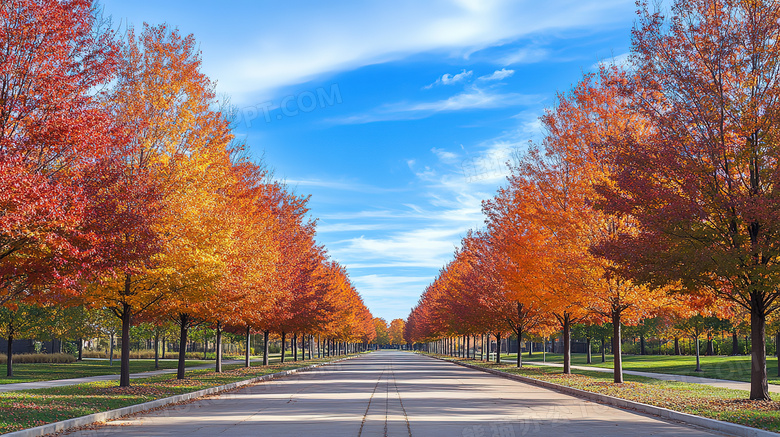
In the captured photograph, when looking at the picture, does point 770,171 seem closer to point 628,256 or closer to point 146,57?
point 628,256

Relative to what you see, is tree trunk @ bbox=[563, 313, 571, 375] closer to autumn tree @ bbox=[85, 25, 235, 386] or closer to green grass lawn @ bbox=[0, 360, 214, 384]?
autumn tree @ bbox=[85, 25, 235, 386]

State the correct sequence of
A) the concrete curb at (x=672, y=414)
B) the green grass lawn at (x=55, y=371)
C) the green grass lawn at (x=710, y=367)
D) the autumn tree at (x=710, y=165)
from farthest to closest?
the green grass lawn at (x=710, y=367), the green grass lawn at (x=55, y=371), the autumn tree at (x=710, y=165), the concrete curb at (x=672, y=414)

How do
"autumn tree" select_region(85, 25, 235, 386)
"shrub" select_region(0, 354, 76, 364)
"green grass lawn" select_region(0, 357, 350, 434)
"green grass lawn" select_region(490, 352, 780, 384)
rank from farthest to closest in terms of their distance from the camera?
"shrub" select_region(0, 354, 76, 364)
"green grass lawn" select_region(490, 352, 780, 384)
"autumn tree" select_region(85, 25, 235, 386)
"green grass lawn" select_region(0, 357, 350, 434)

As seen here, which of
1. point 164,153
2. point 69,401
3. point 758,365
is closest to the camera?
point 758,365

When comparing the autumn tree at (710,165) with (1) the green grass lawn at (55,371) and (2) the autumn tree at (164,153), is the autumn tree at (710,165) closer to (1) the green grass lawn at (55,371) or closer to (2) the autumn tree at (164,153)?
(2) the autumn tree at (164,153)

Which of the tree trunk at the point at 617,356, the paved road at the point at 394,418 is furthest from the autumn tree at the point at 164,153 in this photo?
the tree trunk at the point at 617,356

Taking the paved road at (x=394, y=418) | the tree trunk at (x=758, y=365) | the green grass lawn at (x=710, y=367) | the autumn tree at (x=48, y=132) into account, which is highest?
the autumn tree at (x=48, y=132)

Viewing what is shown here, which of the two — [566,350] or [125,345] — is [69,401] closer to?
[125,345]

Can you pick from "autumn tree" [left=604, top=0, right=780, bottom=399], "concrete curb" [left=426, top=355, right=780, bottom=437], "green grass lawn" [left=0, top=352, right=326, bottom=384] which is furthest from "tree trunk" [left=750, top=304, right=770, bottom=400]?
"green grass lawn" [left=0, top=352, right=326, bottom=384]

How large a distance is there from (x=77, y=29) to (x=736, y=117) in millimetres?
15975

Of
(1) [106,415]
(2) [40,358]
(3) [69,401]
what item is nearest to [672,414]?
(1) [106,415]

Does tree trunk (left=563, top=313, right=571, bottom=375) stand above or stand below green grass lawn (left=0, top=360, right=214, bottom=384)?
above

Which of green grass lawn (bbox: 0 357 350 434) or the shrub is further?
the shrub

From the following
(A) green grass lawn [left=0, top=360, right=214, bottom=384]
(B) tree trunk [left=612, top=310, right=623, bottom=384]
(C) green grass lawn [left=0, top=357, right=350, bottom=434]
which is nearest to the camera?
(C) green grass lawn [left=0, top=357, right=350, bottom=434]
